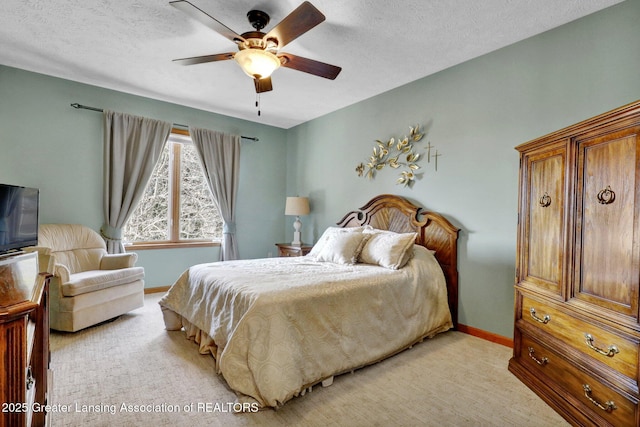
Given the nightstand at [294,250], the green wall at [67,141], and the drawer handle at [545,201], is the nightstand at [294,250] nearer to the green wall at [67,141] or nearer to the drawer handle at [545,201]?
the green wall at [67,141]

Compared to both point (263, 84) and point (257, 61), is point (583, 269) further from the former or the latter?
point (263, 84)

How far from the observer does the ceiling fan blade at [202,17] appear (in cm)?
182

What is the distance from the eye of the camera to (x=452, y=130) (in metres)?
3.28

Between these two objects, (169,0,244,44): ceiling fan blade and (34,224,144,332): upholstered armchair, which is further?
(34,224,144,332): upholstered armchair

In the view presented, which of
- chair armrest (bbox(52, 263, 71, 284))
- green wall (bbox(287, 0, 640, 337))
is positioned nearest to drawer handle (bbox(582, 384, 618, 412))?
green wall (bbox(287, 0, 640, 337))

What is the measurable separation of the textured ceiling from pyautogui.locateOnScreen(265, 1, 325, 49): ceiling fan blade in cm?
32

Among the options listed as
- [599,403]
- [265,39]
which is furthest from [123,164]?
[599,403]

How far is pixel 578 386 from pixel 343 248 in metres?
2.03

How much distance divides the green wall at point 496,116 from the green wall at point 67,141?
287 centimetres

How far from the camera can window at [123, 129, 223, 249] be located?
436 centimetres

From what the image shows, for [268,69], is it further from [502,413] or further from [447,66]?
[502,413]

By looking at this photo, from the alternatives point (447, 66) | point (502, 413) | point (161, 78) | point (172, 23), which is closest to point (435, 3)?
point (447, 66)

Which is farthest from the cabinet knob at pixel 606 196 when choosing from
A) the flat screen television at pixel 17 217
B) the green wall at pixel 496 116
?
the flat screen television at pixel 17 217

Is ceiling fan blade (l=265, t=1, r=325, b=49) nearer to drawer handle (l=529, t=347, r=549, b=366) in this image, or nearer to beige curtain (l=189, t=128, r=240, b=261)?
drawer handle (l=529, t=347, r=549, b=366)
